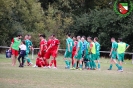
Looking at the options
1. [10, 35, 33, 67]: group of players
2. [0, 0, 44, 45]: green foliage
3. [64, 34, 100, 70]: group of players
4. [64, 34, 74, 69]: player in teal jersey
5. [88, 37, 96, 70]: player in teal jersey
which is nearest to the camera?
[10, 35, 33, 67]: group of players

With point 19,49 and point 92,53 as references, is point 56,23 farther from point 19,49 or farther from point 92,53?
point 19,49

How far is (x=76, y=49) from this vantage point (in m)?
28.8

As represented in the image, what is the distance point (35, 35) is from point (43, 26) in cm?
298

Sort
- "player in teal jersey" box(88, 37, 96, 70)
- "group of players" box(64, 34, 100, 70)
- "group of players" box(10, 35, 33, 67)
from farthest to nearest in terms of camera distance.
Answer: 1. "player in teal jersey" box(88, 37, 96, 70)
2. "group of players" box(64, 34, 100, 70)
3. "group of players" box(10, 35, 33, 67)

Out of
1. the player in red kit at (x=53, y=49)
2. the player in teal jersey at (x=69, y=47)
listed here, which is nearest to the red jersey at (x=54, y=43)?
the player in red kit at (x=53, y=49)

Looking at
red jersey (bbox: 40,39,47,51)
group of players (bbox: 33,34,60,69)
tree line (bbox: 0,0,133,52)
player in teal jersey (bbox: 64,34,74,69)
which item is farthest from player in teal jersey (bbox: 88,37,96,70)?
tree line (bbox: 0,0,133,52)

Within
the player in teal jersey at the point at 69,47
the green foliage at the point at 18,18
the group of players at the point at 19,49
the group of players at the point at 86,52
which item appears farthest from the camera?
the green foliage at the point at 18,18

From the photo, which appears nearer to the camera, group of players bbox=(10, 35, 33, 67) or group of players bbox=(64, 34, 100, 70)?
group of players bbox=(10, 35, 33, 67)

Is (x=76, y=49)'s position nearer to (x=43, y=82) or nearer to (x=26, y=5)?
(x=43, y=82)

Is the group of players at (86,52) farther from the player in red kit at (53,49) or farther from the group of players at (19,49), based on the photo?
the group of players at (19,49)

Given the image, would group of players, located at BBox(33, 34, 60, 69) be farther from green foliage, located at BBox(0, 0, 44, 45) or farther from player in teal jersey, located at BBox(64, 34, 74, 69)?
green foliage, located at BBox(0, 0, 44, 45)

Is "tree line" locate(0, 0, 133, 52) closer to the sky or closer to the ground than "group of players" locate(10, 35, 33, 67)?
closer to the sky

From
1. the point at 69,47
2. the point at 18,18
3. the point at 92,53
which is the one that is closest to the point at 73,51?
the point at 69,47

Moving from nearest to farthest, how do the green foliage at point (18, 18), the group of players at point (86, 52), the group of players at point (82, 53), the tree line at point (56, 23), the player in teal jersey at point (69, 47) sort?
1. the player in teal jersey at point (69, 47)
2. the group of players at point (86, 52)
3. the group of players at point (82, 53)
4. the green foliage at point (18, 18)
5. the tree line at point (56, 23)
